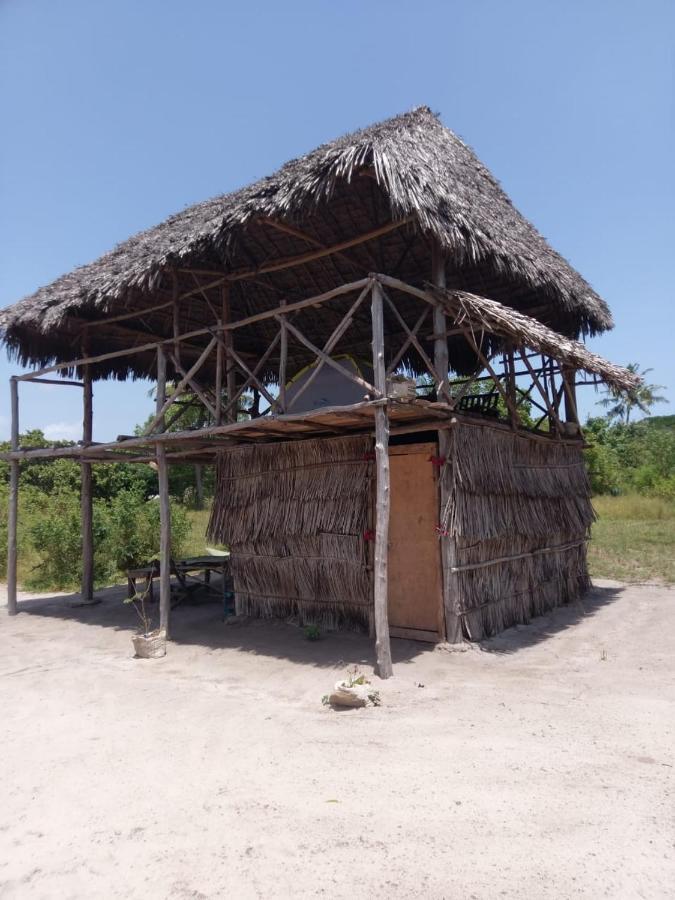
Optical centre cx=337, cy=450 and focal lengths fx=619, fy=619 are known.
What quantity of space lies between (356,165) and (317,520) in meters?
3.63

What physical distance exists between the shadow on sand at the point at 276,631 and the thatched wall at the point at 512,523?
25 cm

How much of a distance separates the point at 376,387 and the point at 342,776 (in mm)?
2903

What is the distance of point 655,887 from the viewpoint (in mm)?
2320

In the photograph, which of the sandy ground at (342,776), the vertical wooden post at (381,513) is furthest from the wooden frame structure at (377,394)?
the sandy ground at (342,776)

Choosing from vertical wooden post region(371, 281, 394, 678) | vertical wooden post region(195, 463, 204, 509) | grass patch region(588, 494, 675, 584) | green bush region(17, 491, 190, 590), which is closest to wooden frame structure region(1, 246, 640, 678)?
vertical wooden post region(371, 281, 394, 678)

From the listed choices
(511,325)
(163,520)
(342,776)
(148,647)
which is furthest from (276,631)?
(511,325)

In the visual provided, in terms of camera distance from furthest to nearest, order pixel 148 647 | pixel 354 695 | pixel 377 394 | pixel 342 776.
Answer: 1. pixel 148 647
2. pixel 377 394
3. pixel 354 695
4. pixel 342 776

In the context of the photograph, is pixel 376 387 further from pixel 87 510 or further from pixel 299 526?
pixel 87 510

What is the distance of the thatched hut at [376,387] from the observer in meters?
5.68

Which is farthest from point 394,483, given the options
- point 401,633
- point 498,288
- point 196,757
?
point 196,757

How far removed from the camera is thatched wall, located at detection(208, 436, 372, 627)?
6.68 metres

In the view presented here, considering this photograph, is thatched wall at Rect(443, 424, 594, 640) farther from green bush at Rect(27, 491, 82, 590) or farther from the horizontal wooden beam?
green bush at Rect(27, 491, 82, 590)

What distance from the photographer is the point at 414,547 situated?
6531 millimetres

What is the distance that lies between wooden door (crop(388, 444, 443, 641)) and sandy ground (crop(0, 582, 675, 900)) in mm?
435
